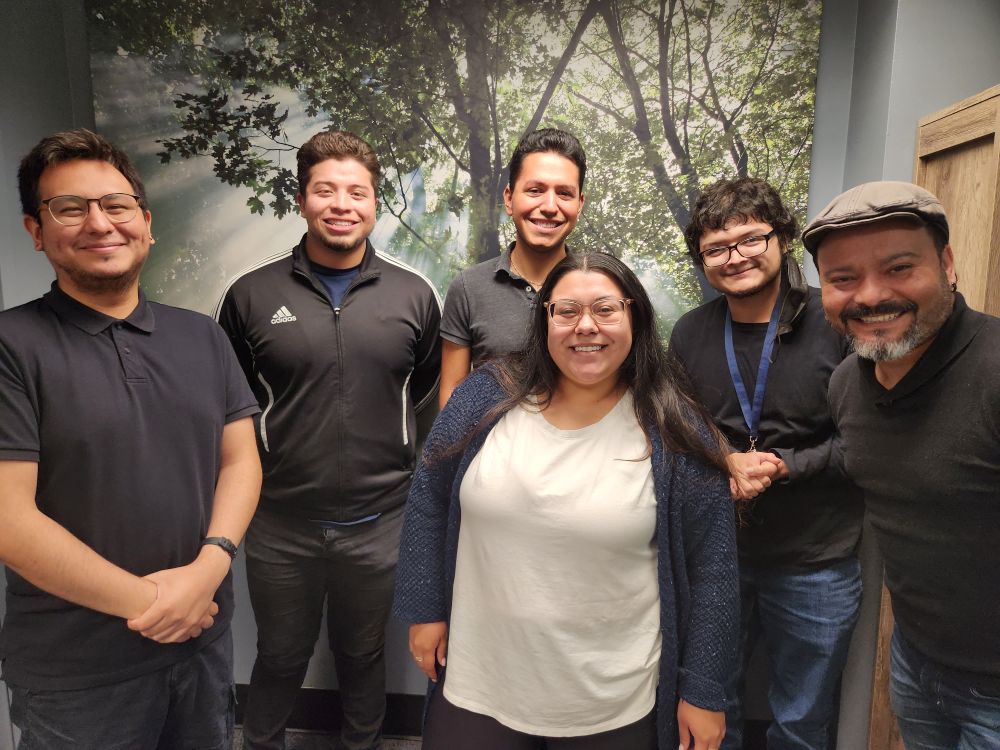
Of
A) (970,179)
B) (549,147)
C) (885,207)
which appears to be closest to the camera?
(885,207)

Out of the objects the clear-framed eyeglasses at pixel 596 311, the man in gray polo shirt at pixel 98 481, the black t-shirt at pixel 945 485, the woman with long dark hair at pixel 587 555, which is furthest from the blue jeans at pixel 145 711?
the black t-shirt at pixel 945 485

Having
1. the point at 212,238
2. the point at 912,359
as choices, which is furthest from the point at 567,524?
the point at 212,238

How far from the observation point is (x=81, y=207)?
1256 millimetres

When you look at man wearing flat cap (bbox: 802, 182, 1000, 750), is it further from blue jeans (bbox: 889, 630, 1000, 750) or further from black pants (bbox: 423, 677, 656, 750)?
black pants (bbox: 423, 677, 656, 750)

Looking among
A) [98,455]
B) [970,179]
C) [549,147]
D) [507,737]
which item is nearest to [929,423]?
[970,179]

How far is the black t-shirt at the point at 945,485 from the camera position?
3.69ft

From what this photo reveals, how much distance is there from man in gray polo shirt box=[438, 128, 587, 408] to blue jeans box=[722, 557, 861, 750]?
1.00 m

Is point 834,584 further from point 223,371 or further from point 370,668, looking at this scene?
point 223,371

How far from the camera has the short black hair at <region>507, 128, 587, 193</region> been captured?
71.7 inches

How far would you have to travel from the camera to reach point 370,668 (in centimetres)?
204

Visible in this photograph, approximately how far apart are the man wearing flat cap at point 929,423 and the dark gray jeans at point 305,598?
139 cm

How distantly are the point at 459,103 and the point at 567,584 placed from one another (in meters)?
1.70

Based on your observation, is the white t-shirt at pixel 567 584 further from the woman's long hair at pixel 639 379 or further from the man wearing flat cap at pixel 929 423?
the man wearing flat cap at pixel 929 423

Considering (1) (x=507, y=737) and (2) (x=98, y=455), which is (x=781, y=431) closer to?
(1) (x=507, y=737)
